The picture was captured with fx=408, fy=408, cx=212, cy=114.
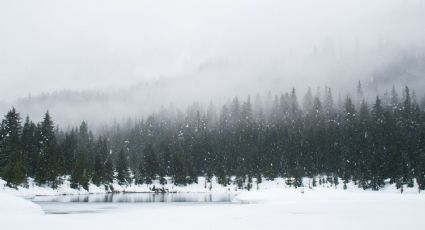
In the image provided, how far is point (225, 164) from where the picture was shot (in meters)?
163

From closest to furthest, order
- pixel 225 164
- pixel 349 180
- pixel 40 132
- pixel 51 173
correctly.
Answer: pixel 51 173 < pixel 40 132 < pixel 349 180 < pixel 225 164

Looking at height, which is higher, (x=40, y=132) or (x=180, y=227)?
(x=40, y=132)

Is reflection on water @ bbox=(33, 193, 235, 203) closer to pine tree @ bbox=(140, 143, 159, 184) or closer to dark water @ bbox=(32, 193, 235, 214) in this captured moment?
dark water @ bbox=(32, 193, 235, 214)

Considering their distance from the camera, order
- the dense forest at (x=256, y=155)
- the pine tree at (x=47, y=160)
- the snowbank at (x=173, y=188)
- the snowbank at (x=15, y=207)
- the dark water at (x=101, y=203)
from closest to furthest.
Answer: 1. the snowbank at (x=15, y=207)
2. the dark water at (x=101, y=203)
3. the snowbank at (x=173, y=188)
4. the pine tree at (x=47, y=160)
5. the dense forest at (x=256, y=155)

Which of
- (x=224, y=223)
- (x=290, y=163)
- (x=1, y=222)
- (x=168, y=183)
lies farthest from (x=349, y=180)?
(x=1, y=222)

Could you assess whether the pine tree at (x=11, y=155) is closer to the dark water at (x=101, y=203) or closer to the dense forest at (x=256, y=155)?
the dense forest at (x=256, y=155)

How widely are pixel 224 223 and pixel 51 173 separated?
280 feet

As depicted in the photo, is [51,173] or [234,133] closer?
[51,173]

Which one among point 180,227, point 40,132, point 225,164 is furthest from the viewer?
point 225,164

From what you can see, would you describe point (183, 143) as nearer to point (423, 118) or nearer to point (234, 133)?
point (234, 133)

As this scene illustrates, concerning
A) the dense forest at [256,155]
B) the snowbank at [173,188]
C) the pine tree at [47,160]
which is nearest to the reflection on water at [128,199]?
the snowbank at [173,188]

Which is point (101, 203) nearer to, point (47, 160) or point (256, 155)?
point (47, 160)

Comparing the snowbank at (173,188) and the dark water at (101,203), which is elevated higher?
the snowbank at (173,188)

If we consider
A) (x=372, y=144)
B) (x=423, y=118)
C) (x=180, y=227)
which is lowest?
(x=180, y=227)
